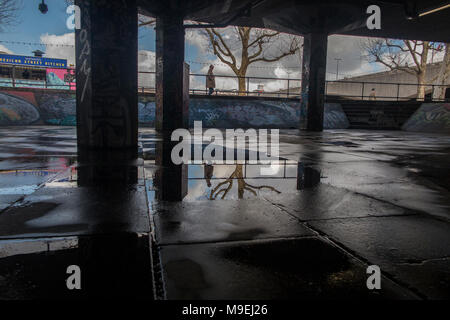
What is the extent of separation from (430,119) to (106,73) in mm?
19824

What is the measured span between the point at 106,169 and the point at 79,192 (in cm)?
122

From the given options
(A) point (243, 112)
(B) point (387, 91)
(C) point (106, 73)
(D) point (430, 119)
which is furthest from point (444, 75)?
(C) point (106, 73)

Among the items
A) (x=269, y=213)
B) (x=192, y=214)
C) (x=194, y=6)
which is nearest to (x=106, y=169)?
(x=192, y=214)

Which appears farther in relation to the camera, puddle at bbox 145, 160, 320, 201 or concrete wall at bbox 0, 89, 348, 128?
concrete wall at bbox 0, 89, 348, 128

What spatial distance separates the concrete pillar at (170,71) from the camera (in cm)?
1179

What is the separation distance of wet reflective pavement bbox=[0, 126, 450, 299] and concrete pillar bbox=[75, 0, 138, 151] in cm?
237

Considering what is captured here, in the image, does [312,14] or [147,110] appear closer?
[312,14]

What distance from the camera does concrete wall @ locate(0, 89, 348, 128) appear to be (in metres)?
17.2

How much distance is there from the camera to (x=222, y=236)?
191 cm

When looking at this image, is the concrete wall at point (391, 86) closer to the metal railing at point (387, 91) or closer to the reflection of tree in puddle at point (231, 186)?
the metal railing at point (387, 91)

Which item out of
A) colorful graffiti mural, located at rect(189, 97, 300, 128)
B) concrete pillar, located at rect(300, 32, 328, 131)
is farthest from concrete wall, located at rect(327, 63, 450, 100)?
concrete pillar, located at rect(300, 32, 328, 131)

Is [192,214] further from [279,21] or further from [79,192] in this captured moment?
[279,21]

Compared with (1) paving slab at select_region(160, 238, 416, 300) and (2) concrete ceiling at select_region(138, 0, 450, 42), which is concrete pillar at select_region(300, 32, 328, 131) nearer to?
(2) concrete ceiling at select_region(138, 0, 450, 42)

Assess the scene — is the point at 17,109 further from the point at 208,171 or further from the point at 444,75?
the point at 444,75
